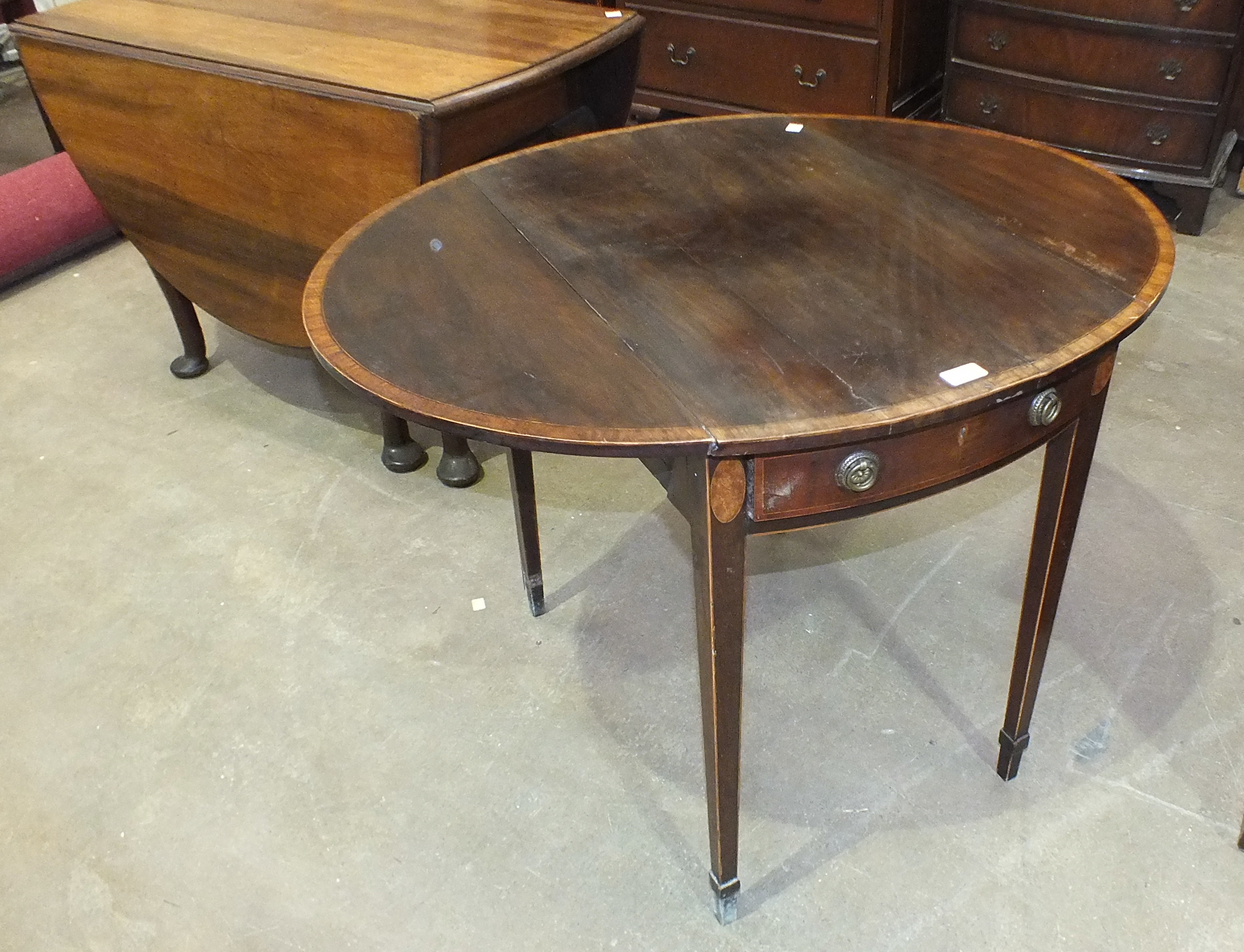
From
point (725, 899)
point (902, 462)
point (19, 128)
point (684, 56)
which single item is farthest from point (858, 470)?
point (19, 128)

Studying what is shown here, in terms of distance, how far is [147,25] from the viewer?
6.44 feet

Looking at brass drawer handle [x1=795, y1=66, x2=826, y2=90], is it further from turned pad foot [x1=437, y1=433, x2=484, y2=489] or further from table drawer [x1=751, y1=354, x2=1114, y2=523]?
table drawer [x1=751, y1=354, x2=1114, y2=523]

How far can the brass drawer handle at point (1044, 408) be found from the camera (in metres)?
0.98

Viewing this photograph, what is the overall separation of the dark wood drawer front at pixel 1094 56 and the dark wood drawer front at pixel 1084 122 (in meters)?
Answer: 0.05

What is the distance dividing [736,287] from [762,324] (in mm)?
84

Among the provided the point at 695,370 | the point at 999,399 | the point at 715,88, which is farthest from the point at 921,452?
the point at 715,88

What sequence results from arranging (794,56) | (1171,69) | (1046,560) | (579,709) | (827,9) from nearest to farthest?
(1046,560) → (579,709) → (1171,69) → (827,9) → (794,56)

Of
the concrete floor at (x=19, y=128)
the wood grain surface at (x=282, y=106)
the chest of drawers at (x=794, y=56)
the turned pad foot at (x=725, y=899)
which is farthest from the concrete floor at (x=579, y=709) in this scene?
the concrete floor at (x=19, y=128)

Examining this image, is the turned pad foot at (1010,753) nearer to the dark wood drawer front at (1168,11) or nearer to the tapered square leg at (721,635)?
the tapered square leg at (721,635)

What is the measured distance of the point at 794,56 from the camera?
276 centimetres

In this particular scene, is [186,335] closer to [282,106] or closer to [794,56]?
[282,106]

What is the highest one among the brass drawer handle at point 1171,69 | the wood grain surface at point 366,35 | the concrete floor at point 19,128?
the wood grain surface at point 366,35

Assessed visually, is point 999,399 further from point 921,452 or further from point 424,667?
point 424,667

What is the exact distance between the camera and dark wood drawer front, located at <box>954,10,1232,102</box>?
2443 mm
